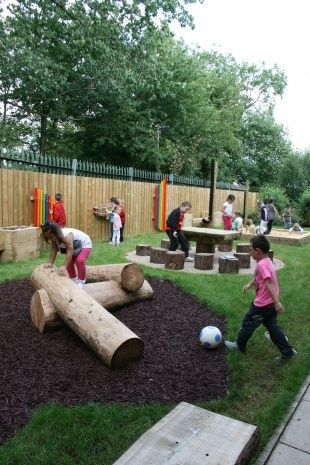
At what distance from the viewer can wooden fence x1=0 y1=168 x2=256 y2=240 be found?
34.2 ft

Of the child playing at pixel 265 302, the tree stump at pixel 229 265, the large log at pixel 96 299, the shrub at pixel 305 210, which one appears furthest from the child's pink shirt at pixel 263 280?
the shrub at pixel 305 210

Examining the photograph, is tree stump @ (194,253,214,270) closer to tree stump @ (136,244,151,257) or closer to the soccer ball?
tree stump @ (136,244,151,257)

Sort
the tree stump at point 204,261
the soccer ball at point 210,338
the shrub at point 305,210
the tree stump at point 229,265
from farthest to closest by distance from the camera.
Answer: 1. the shrub at point 305,210
2. the tree stump at point 204,261
3. the tree stump at point 229,265
4. the soccer ball at point 210,338

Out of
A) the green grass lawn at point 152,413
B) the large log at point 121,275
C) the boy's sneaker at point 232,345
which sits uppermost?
the large log at point 121,275

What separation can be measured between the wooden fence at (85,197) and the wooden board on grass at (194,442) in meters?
8.47

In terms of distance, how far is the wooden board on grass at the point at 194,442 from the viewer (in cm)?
251

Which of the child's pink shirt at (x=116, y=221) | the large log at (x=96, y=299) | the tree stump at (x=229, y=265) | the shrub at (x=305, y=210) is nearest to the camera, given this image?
the large log at (x=96, y=299)

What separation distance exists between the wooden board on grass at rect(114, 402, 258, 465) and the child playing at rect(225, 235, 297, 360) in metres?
1.67

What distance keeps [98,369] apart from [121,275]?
2.05 m

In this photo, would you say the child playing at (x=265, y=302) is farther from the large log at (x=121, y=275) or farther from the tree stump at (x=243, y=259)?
the tree stump at (x=243, y=259)

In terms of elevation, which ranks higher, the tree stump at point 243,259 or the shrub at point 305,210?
the shrub at point 305,210

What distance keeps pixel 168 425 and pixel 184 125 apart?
22782 mm

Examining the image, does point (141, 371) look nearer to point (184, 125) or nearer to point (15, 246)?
point (15, 246)

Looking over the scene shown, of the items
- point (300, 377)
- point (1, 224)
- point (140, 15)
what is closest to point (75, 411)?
point (300, 377)
